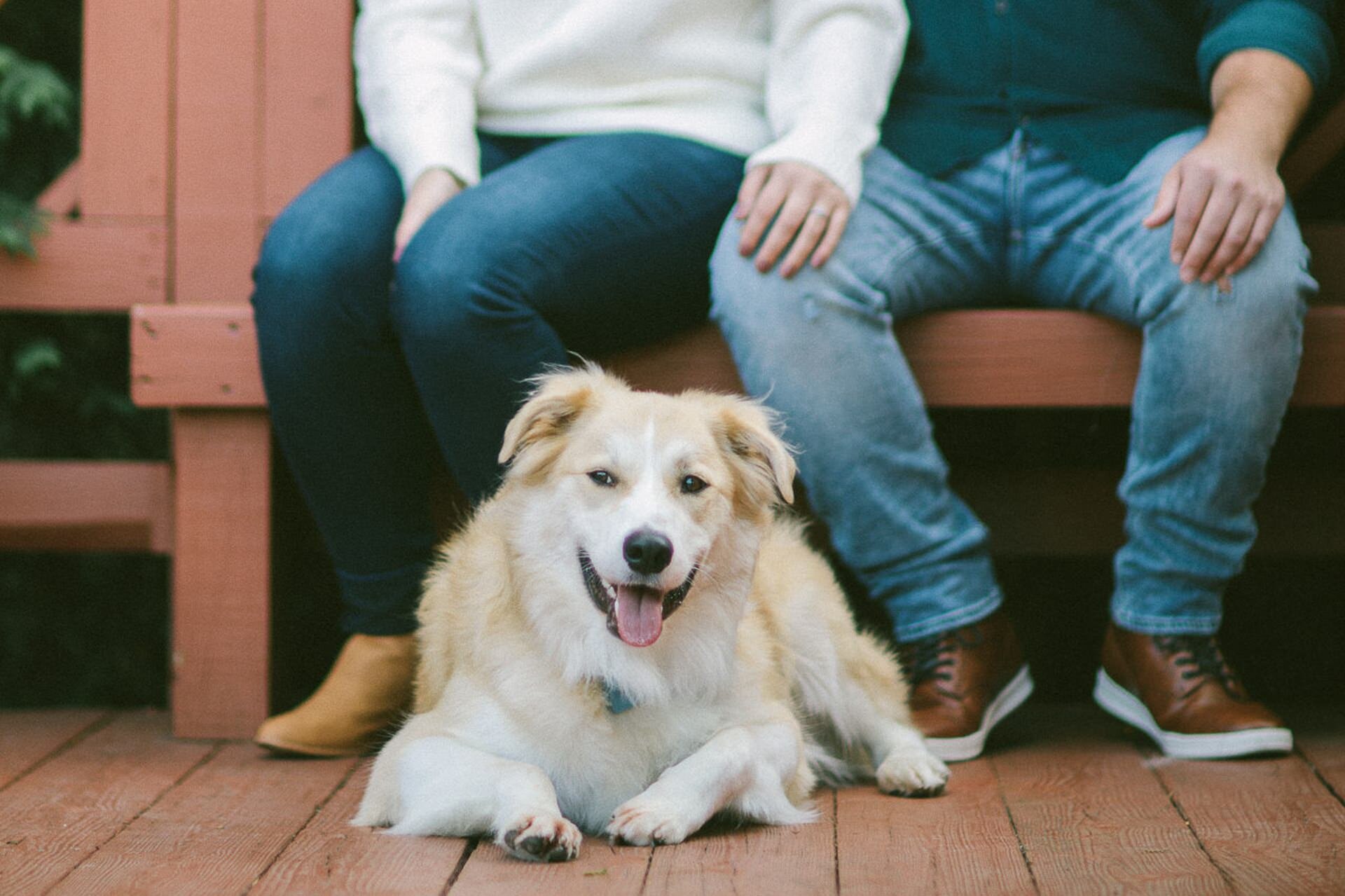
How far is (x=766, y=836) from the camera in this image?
81.0 inches

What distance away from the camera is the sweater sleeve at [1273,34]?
103 inches

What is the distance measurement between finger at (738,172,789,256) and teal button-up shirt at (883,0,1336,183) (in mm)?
343

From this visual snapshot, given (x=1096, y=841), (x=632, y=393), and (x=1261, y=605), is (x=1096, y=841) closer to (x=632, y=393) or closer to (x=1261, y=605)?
(x=632, y=393)

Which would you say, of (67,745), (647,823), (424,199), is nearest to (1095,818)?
(647,823)

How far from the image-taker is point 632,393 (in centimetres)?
227

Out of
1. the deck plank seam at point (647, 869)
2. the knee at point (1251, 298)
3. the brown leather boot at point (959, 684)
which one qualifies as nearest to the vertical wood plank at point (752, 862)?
the deck plank seam at point (647, 869)

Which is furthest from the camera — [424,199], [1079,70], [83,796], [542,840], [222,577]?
[222,577]

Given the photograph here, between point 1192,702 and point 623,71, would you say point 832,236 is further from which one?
point 1192,702

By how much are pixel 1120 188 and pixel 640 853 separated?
5.15ft

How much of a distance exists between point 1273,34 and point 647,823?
6.40 ft

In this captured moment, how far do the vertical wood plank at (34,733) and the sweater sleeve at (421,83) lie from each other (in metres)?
1.34

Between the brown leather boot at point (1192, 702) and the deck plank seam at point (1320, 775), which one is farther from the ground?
the brown leather boot at point (1192, 702)

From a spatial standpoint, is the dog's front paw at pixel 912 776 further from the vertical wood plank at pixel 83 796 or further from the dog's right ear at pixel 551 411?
the vertical wood plank at pixel 83 796

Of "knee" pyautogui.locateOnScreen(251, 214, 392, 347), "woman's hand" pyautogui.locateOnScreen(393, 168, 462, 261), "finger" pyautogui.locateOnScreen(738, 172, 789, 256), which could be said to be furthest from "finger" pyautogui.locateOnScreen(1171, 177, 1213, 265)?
"knee" pyautogui.locateOnScreen(251, 214, 392, 347)
